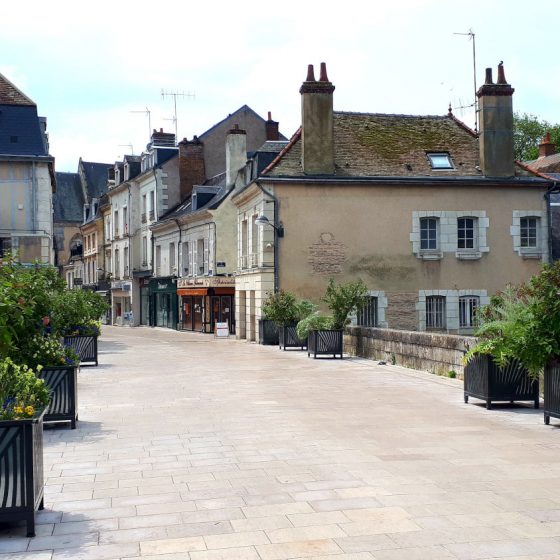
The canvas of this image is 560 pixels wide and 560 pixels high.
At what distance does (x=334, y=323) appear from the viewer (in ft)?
64.3

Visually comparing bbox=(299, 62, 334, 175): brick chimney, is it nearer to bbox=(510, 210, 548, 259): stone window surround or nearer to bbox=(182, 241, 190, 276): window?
bbox=(510, 210, 548, 259): stone window surround

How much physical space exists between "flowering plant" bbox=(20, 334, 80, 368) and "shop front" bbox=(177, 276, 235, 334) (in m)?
25.7

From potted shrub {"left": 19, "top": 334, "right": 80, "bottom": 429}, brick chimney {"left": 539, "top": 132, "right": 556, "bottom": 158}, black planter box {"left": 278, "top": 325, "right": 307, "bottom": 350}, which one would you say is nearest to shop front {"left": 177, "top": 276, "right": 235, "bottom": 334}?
black planter box {"left": 278, "top": 325, "right": 307, "bottom": 350}

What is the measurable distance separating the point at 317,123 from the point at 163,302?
2211cm

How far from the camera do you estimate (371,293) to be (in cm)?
2534

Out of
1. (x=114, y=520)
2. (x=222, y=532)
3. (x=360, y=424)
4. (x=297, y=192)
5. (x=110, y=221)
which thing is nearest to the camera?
(x=222, y=532)

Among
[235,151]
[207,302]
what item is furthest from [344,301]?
[207,302]

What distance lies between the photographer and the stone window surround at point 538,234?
1048 inches

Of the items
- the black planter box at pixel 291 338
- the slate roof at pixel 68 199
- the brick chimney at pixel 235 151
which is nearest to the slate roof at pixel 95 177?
the slate roof at pixel 68 199

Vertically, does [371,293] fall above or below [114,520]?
above

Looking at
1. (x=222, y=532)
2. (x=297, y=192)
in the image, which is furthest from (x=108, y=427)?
(x=297, y=192)

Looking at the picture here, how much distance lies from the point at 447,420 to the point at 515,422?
2.62 ft

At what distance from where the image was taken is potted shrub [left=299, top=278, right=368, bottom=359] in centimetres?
1920

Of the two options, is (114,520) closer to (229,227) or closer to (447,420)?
(447,420)
